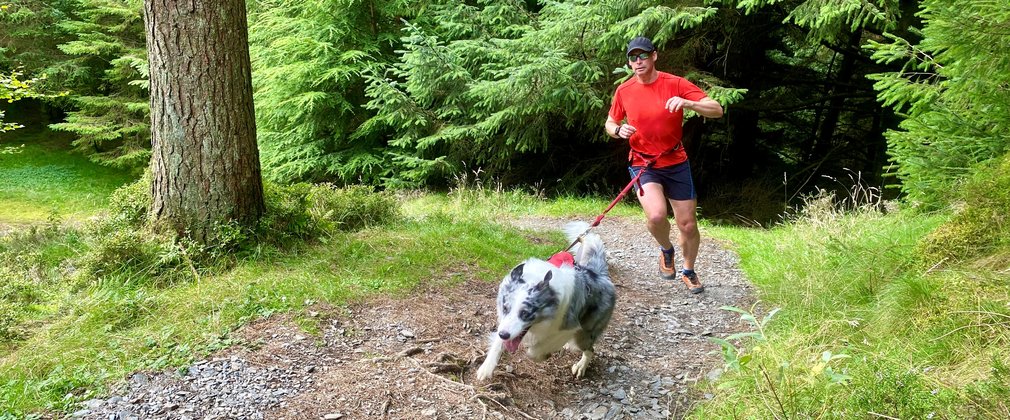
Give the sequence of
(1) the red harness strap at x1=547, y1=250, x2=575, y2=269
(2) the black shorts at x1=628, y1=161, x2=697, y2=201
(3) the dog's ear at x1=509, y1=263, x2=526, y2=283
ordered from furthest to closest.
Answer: (2) the black shorts at x1=628, y1=161, x2=697, y2=201
(1) the red harness strap at x1=547, y1=250, x2=575, y2=269
(3) the dog's ear at x1=509, y1=263, x2=526, y2=283

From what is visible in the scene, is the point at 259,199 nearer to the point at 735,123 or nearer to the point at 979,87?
the point at 979,87

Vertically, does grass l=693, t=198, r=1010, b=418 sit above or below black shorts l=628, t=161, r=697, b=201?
below

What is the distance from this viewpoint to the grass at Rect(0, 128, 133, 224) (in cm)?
1784

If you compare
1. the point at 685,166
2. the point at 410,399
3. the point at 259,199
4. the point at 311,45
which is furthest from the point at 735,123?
the point at 410,399

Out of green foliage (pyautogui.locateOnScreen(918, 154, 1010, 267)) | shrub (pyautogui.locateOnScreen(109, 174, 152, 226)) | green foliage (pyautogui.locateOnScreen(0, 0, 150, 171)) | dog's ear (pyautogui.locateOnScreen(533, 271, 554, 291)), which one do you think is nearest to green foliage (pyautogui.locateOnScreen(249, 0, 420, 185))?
shrub (pyautogui.locateOnScreen(109, 174, 152, 226))

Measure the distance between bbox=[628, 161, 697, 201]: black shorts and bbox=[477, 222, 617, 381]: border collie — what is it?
4.53ft

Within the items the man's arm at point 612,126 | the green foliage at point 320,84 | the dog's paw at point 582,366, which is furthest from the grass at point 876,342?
the green foliage at point 320,84

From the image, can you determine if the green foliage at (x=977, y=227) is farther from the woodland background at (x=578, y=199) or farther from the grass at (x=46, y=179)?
the grass at (x=46, y=179)

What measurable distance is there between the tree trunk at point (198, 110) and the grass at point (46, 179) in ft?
50.7

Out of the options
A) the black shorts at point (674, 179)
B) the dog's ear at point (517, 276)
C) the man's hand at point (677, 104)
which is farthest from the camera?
the black shorts at point (674, 179)

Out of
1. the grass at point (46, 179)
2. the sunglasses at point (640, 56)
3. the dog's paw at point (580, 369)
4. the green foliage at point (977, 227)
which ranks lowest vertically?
the grass at point (46, 179)

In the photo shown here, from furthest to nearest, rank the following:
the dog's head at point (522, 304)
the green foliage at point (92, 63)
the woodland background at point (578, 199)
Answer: the green foliage at point (92, 63) → the dog's head at point (522, 304) → the woodland background at point (578, 199)

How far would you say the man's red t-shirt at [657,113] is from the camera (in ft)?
15.7

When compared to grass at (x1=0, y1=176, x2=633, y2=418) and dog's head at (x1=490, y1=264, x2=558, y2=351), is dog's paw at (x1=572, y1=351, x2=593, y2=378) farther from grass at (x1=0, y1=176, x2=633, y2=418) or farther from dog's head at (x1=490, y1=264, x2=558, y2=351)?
grass at (x1=0, y1=176, x2=633, y2=418)
